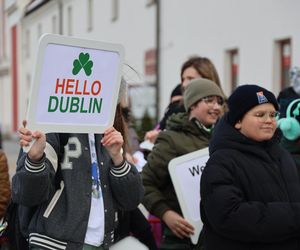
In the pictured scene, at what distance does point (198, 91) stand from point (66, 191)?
1331mm

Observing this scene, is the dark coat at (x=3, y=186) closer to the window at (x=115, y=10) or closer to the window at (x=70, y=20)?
the window at (x=115, y=10)

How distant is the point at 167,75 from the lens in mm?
16109

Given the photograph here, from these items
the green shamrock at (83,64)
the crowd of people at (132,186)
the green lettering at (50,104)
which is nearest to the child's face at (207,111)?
the crowd of people at (132,186)

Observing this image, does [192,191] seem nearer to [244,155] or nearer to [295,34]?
[244,155]

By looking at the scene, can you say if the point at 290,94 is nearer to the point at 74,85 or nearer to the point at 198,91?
the point at 198,91

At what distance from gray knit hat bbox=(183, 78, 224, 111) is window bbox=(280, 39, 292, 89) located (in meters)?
7.42

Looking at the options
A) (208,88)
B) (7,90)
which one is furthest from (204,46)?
(7,90)

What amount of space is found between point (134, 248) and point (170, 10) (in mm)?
13251

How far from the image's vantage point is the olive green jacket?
11.7 ft

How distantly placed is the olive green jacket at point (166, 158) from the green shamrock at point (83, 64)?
3.89ft

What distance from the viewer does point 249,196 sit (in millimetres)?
2662

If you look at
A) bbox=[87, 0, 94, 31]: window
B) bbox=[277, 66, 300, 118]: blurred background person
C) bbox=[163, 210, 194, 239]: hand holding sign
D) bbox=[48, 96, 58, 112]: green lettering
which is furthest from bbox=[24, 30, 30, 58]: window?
bbox=[48, 96, 58, 112]: green lettering

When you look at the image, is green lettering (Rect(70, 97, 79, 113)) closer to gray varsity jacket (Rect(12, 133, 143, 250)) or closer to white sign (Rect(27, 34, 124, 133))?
white sign (Rect(27, 34, 124, 133))

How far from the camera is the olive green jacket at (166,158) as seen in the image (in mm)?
3561
